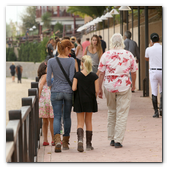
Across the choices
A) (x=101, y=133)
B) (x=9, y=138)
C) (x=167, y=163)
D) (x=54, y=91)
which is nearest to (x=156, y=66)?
(x=101, y=133)

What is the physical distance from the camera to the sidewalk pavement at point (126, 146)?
580cm

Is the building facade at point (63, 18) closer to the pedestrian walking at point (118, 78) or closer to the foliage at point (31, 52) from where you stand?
the foliage at point (31, 52)

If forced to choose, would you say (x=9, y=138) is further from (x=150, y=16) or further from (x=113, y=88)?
(x=150, y=16)

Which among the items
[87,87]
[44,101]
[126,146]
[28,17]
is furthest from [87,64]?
[28,17]

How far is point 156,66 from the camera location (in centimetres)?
884

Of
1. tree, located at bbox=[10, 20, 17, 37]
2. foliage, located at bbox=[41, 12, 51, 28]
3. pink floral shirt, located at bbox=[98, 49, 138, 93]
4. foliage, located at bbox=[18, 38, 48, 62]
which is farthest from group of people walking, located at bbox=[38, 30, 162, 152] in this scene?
tree, located at bbox=[10, 20, 17, 37]

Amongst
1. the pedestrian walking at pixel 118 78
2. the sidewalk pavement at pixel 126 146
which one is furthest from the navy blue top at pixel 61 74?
the sidewalk pavement at pixel 126 146

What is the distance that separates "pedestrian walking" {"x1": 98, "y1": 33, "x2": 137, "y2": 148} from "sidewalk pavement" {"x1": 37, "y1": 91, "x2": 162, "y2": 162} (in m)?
0.35

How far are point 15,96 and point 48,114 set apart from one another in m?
53.5

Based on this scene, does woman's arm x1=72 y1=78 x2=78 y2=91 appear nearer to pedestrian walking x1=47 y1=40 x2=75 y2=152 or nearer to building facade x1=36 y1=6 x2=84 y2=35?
pedestrian walking x1=47 y1=40 x2=75 y2=152

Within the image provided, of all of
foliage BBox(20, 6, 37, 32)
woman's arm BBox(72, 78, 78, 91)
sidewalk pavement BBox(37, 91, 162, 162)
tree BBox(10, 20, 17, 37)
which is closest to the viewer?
sidewalk pavement BBox(37, 91, 162, 162)

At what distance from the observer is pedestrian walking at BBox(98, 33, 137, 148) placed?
6.32m

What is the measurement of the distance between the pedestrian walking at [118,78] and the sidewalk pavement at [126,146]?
0.35 metres

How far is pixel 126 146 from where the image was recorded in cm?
662
